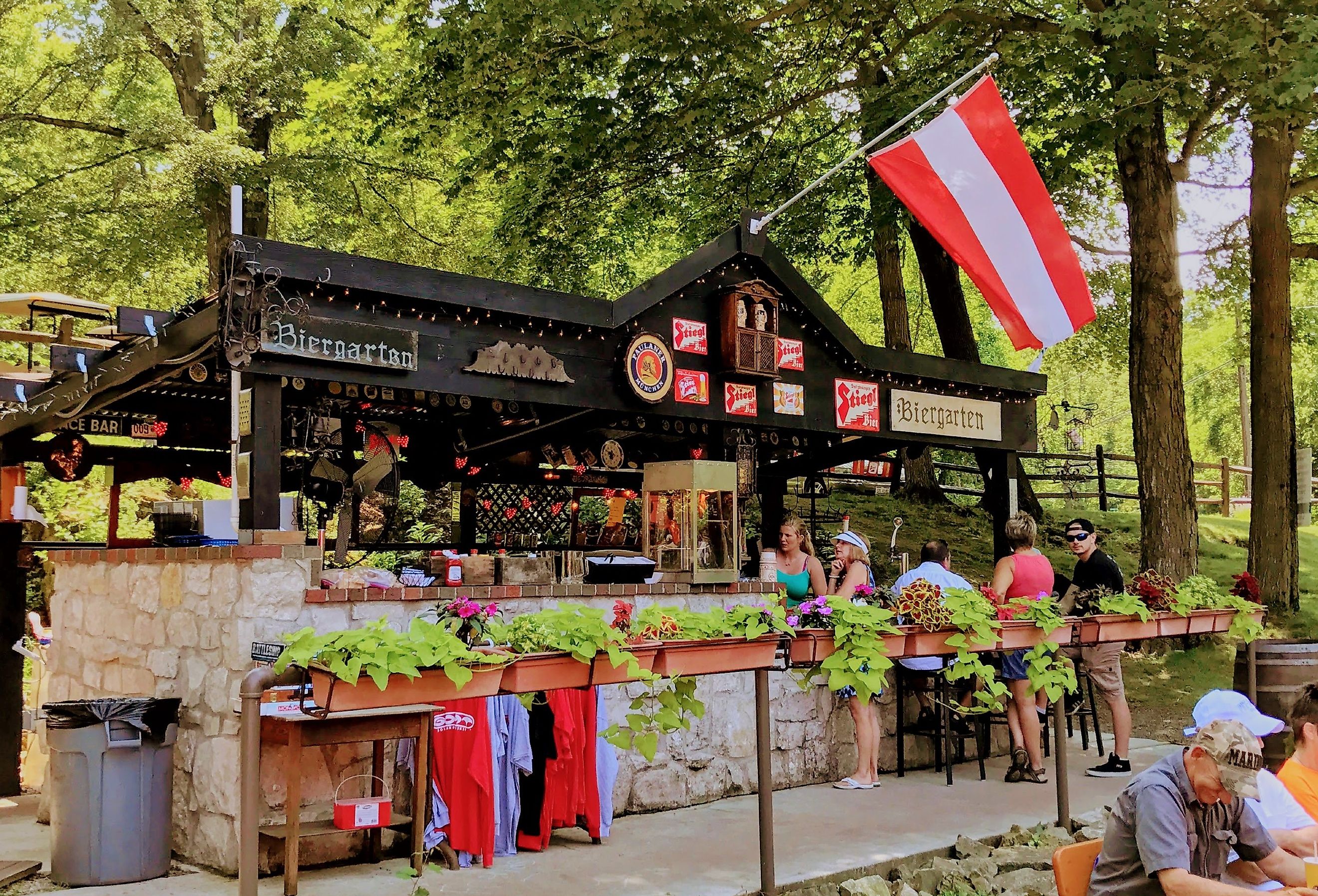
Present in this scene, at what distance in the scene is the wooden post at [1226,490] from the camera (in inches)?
944

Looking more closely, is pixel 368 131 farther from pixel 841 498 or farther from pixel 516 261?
pixel 841 498

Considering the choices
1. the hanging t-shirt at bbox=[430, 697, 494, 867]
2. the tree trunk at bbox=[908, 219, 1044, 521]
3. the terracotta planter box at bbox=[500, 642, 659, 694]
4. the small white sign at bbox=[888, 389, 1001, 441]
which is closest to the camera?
the terracotta planter box at bbox=[500, 642, 659, 694]

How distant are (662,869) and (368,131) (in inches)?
463

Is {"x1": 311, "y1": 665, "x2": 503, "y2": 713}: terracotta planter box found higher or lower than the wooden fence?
lower

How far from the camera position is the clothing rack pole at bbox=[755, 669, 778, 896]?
16.7 feet

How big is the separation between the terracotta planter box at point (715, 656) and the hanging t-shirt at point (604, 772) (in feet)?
4.14

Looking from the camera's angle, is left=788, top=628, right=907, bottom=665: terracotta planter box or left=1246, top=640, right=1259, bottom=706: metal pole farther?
left=1246, top=640, right=1259, bottom=706: metal pole

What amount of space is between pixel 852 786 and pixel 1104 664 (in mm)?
2097

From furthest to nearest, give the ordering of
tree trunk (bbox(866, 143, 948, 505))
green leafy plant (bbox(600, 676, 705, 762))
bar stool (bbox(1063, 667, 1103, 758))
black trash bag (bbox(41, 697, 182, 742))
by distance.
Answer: tree trunk (bbox(866, 143, 948, 505)), bar stool (bbox(1063, 667, 1103, 758)), black trash bag (bbox(41, 697, 182, 742)), green leafy plant (bbox(600, 676, 705, 762))

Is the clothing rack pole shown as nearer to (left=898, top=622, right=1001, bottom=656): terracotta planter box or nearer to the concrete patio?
the concrete patio

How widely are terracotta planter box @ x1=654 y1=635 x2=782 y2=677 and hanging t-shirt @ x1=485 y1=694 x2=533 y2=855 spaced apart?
121 cm

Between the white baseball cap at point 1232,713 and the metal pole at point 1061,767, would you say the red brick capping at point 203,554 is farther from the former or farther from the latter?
the metal pole at point 1061,767

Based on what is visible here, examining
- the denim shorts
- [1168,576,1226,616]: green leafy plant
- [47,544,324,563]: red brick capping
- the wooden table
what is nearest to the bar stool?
the denim shorts

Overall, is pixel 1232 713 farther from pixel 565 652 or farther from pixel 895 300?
pixel 895 300
